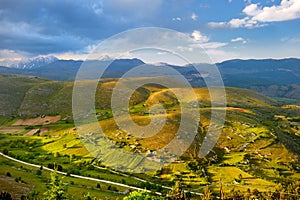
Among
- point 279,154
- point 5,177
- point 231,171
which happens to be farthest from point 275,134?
point 5,177

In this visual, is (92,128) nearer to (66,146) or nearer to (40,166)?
(66,146)

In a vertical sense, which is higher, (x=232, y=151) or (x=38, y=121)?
(x=38, y=121)

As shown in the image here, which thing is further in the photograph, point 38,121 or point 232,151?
point 38,121

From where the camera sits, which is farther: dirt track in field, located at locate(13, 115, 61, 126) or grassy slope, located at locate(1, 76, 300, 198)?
dirt track in field, located at locate(13, 115, 61, 126)

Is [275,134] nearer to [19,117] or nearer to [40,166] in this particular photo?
[40,166]

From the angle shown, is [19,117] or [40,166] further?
[19,117]

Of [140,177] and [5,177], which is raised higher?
[5,177]

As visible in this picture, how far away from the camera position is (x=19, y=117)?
188 metres

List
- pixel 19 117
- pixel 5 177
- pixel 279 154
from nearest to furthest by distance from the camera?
pixel 5 177
pixel 279 154
pixel 19 117

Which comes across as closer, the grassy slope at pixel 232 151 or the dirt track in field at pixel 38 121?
the grassy slope at pixel 232 151

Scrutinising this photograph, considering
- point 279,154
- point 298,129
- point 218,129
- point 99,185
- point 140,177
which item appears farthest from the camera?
point 298,129

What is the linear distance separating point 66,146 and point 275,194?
8610cm

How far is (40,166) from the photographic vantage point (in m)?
105

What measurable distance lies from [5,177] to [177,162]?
59.4 metres
